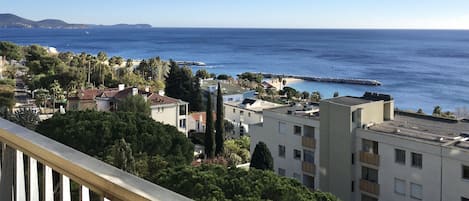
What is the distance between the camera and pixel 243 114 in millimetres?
28859

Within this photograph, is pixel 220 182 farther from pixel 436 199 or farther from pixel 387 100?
pixel 387 100

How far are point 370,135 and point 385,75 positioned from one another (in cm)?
5386

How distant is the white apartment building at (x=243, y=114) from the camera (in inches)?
1041

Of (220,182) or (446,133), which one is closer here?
(220,182)

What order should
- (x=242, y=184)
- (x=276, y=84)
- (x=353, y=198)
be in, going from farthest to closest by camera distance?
(x=276, y=84) < (x=353, y=198) < (x=242, y=184)

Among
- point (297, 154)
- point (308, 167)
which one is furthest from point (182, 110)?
point (308, 167)

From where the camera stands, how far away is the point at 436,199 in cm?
1305

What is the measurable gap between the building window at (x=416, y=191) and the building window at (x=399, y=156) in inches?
25.9

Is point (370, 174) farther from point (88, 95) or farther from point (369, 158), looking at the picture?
point (88, 95)

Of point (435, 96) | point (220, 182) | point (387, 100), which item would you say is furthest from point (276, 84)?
point (220, 182)

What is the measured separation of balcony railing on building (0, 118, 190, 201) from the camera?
41.1 inches

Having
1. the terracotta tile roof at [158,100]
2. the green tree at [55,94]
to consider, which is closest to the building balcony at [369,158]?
the terracotta tile roof at [158,100]

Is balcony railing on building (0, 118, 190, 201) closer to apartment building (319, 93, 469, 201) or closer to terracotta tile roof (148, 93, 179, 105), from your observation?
apartment building (319, 93, 469, 201)

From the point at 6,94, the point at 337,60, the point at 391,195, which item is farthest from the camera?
the point at 337,60
